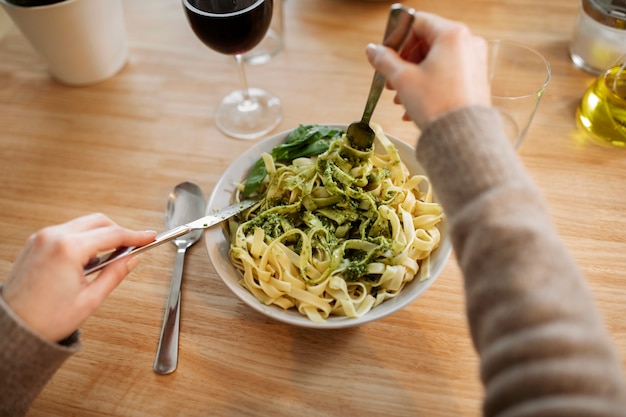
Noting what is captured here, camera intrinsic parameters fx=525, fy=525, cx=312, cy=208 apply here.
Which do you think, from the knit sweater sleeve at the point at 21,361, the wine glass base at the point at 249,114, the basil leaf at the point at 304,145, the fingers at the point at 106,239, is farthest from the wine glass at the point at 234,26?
the knit sweater sleeve at the point at 21,361

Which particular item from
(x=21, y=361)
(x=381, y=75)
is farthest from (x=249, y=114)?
(x=21, y=361)

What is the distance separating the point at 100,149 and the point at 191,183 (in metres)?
0.32

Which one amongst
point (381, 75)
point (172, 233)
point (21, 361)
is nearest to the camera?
point (21, 361)

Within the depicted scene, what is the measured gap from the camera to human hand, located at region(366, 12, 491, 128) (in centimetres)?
75

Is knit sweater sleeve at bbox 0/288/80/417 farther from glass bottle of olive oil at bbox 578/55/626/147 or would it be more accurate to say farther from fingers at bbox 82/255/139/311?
glass bottle of olive oil at bbox 578/55/626/147

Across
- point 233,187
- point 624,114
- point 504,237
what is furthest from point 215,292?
point 624,114

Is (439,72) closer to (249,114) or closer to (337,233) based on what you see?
(337,233)

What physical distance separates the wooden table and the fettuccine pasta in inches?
3.8

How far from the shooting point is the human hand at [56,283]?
75cm

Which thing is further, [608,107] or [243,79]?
[243,79]

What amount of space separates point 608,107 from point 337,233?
0.71m

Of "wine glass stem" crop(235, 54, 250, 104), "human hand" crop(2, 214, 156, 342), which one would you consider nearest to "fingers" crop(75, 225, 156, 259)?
"human hand" crop(2, 214, 156, 342)

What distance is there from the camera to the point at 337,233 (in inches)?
39.9

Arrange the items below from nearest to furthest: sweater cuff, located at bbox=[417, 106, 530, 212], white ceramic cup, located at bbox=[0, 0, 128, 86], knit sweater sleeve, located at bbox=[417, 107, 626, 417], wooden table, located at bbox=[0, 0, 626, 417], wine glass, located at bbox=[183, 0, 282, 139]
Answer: knit sweater sleeve, located at bbox=[417, 107, 626, 417]
sweater cuff, located at bbox=[417, 106, 530, 212]
wooden table, located at bbox=[0, 0, 626, 417]
wine glass, located at bbox=[183, 0, 282, 139]
white ceramic cup, located at bbox=[0, 0, 128, 86]
